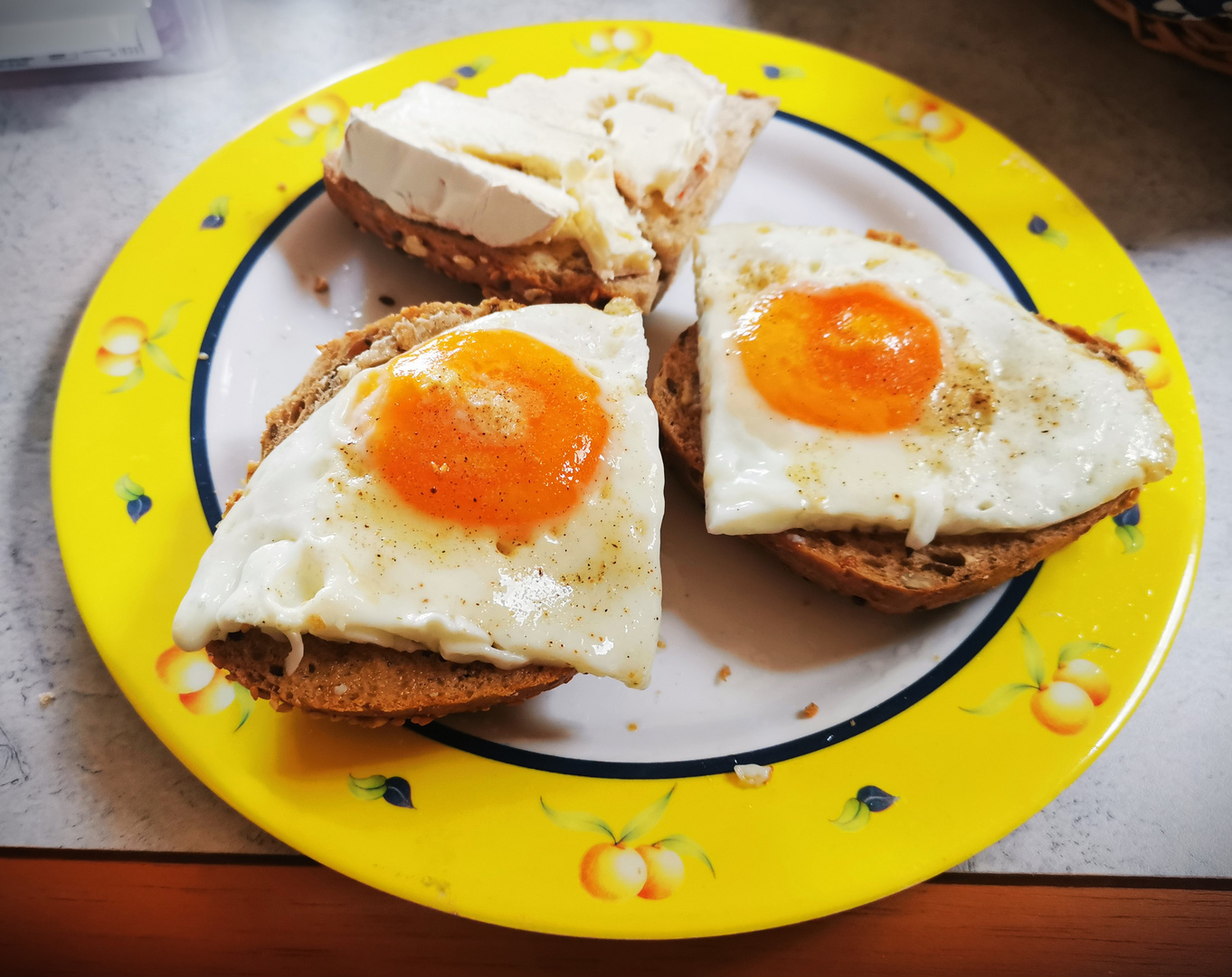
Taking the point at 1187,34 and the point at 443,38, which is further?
the point at 443,38

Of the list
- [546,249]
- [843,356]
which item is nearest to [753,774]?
[843,356]

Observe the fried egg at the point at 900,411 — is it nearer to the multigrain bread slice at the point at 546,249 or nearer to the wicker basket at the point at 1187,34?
the multigrain bread slice at the point at 546,249

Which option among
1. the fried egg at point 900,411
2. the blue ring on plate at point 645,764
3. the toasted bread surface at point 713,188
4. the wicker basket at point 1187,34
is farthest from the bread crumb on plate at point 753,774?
the wicker basket at point 1187,34

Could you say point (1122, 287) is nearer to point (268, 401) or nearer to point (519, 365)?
point (519, 365)

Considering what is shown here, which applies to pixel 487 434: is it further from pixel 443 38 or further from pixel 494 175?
pixel 443 38

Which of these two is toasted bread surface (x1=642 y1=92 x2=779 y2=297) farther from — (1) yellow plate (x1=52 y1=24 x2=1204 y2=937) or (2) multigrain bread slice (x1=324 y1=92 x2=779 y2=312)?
(1) yellow plate (x1=52 y1=24 x2=1204 y2=937)

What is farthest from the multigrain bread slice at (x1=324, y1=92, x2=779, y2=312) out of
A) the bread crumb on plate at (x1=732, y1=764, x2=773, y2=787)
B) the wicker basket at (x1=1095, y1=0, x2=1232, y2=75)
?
the wicker basket at (x1=1095, y1=0, x2=1232, y2=75)
